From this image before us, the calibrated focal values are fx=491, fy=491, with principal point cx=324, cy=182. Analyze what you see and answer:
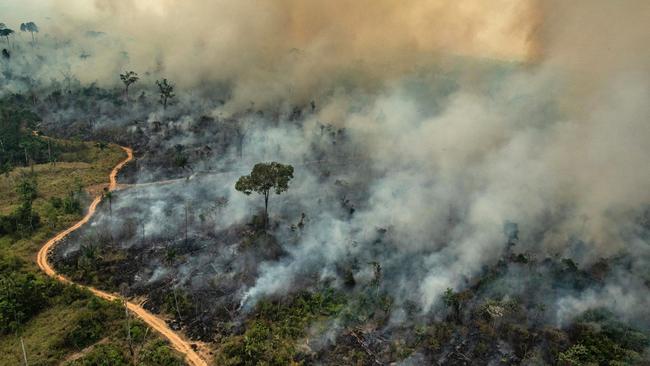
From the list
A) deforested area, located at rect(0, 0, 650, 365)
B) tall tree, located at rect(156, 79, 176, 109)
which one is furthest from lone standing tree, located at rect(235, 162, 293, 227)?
tall tree, located at rect(156, 79, 176, 109)

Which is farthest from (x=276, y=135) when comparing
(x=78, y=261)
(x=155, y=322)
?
(x=155, y=322)

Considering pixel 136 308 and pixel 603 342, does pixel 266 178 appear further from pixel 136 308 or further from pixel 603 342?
pixel 603 342

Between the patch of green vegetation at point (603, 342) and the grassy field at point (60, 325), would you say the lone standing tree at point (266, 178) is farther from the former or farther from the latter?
the patch of green vegetation at point (603, 342)

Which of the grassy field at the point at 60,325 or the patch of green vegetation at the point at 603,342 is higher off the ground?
the patch of green vegetation at the point at 603,342

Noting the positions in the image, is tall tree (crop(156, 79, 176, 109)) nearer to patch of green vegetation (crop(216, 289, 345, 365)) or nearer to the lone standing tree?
the lone standing tree

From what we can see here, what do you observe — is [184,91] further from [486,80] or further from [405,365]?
[405,365]

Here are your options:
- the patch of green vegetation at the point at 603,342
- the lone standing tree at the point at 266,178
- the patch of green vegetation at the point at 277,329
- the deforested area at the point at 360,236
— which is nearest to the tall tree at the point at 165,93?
the deforested area at the point at 360,236

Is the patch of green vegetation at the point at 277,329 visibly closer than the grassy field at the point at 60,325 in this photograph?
Yes

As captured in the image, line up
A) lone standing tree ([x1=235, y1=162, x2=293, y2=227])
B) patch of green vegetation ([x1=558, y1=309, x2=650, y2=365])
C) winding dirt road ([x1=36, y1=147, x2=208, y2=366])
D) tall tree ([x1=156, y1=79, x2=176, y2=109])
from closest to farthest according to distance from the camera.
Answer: patch of green vegetation ([x1=558, y1=309, x2=650, y2=365])
winding dirt road ([x1=36, y1=147, x2=208, y2=366])
lone standing tree ([x1=235, y1=162, x2=293, y2=227])
tall tree ([x1=156, y1=79, x2=176, y2=109])

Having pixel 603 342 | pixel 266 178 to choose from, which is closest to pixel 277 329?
pixel 266 178
